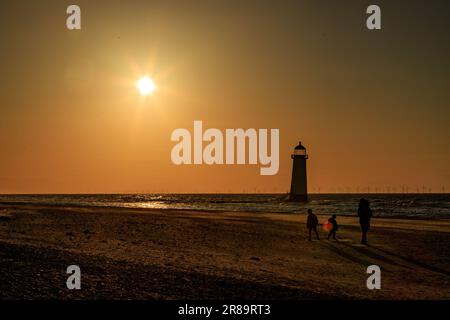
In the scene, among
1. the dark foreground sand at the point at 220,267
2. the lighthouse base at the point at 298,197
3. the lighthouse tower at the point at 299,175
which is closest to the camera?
the dark foreground sand at the point at 220,267

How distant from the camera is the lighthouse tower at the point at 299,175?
8725cm

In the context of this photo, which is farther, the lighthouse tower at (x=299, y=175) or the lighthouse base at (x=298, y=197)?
the lighthouse base at (x=298, y=197)

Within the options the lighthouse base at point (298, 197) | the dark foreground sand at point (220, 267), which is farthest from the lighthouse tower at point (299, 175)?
the dark foreground sand at point (220, 267)

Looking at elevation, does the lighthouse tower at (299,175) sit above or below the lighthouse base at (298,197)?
above

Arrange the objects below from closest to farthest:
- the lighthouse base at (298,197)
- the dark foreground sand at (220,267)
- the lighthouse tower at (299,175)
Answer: the dark foreground sand at (220,267) < the lighthouse tower at (299,175) < the lighthouse base at (298,197)

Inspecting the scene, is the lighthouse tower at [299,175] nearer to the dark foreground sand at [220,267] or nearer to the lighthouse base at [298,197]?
the lighthouse base at [298,197]

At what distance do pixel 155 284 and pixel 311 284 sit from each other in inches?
155
